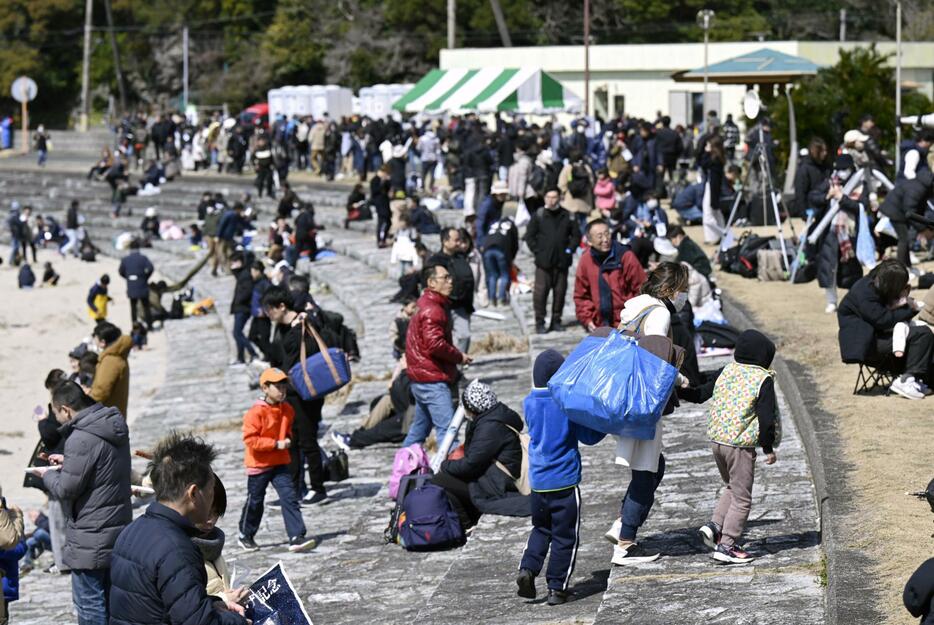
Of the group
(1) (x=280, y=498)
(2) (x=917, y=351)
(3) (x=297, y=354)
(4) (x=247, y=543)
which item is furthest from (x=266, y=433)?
(2) (x=917, y=351)

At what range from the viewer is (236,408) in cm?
1817

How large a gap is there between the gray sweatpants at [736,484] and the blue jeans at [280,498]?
12.3 ft

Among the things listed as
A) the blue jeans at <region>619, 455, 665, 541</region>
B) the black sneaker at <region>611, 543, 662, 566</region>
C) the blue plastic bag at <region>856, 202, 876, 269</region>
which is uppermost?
the blue plastic bag at <region>856, 202, 876, 269</region>

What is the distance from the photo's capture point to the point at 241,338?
2064 cm

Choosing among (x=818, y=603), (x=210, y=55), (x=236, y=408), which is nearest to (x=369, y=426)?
(x=236, y=408)

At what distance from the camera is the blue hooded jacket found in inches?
304

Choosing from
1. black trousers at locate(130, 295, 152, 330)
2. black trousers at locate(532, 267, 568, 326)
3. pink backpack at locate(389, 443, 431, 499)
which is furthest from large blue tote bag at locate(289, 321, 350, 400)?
black trousers at locate(130, 295, 152, 330)

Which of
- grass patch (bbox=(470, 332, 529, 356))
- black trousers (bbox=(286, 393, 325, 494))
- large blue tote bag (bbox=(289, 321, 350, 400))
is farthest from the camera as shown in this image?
grass patch (bbox=(470, 332, 529, 356))

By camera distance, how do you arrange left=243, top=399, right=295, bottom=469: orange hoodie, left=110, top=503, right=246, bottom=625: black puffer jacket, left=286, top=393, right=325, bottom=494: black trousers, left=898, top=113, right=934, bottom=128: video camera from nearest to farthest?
left=110, top=503, right=246, bottom=625: black puffer jacket, left=243, top=399, right=295, bottom=469: orange hoodie, left=286, top=393, right=325, bottom=494: black trousers, left=898, top=113, right=934, bottom=128: video camera

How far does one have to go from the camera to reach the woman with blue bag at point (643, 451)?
7.66 metres

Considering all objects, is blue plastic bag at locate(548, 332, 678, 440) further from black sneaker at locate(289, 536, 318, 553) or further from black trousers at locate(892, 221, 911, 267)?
black trousers at locate(892, 221, 911, 267)

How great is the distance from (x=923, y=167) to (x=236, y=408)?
834 centimetres

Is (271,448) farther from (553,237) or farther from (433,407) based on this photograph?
(553,237)

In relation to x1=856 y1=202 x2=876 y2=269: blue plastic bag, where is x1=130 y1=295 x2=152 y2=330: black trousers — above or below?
below
